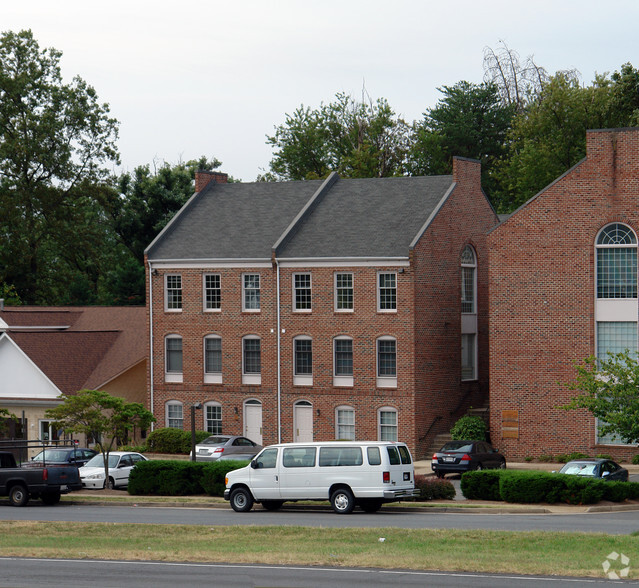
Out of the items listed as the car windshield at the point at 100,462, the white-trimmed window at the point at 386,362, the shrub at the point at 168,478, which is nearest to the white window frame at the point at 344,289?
the white-trimmed window at the point at 386,362

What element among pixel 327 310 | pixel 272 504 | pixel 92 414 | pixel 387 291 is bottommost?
pixel 272 504

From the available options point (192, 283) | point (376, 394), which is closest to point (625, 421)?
point (376, 394)

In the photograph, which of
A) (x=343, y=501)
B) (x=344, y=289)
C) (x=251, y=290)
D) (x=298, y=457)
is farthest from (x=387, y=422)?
(x=343, y=501)

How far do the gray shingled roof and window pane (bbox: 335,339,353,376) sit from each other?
404 cm

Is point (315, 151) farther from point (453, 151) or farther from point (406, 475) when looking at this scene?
point (406, 475)

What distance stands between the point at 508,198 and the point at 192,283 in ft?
111

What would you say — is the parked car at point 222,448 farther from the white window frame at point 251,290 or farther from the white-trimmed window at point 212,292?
the white-trimmed window at point 212,292

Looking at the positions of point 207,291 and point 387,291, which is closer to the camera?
point 387,291

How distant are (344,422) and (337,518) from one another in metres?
22.1

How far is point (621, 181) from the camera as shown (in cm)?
4647

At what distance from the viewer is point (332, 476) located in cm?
3141

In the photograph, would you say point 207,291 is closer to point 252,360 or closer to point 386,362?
point 252,360

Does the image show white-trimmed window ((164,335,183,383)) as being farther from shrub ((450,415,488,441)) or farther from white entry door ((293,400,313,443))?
shrub ((450,415,488,441))

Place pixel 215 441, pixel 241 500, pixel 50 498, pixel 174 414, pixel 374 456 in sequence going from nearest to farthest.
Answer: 1. pixel 374 456
2. pixel 241 500
3. pixel 50 498
4. pixel 215 441
5. pixel 174 414
